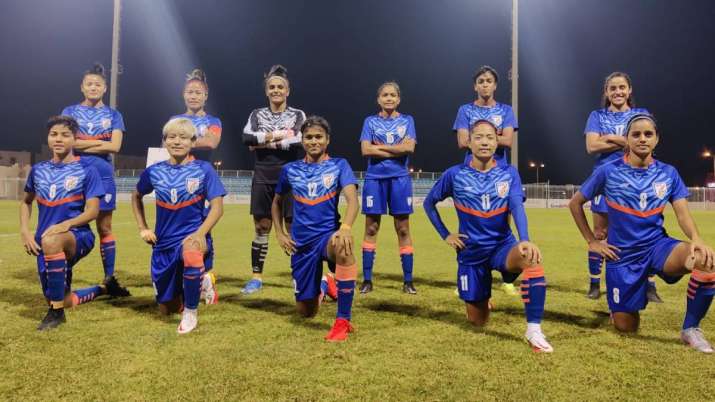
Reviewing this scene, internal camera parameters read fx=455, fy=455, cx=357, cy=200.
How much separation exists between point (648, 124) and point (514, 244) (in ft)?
4.15

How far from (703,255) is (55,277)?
4.47 meters

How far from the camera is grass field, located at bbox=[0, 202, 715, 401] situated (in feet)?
7.48

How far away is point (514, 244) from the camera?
336cm

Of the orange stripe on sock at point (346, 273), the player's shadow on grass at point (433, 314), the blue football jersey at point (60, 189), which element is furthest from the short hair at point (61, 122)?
the player's shadow on grass at point (433, 314)

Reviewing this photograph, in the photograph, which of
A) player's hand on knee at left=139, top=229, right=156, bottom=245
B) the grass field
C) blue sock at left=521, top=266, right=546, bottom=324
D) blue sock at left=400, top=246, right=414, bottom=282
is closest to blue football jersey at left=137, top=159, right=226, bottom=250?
player's hand on knee at left=139, top=229, right=156, bottom=245

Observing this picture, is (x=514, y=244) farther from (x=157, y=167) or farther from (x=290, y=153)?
(x=157, y=167)

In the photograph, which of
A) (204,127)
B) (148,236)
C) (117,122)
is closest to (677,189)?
(148,236)

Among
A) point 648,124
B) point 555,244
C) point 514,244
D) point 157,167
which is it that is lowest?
point 555,244

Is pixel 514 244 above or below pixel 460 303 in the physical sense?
above

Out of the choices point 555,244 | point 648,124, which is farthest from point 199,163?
point 555,244

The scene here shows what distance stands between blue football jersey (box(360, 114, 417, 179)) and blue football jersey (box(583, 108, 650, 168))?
6.00 feet

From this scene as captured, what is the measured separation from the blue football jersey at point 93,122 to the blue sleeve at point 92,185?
1065 millimetres

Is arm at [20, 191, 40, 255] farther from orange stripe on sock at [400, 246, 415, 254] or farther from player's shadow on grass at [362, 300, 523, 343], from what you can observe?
orange stripe on sock at [400, 246, 415, 254]

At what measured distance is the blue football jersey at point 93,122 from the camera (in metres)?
4.70
